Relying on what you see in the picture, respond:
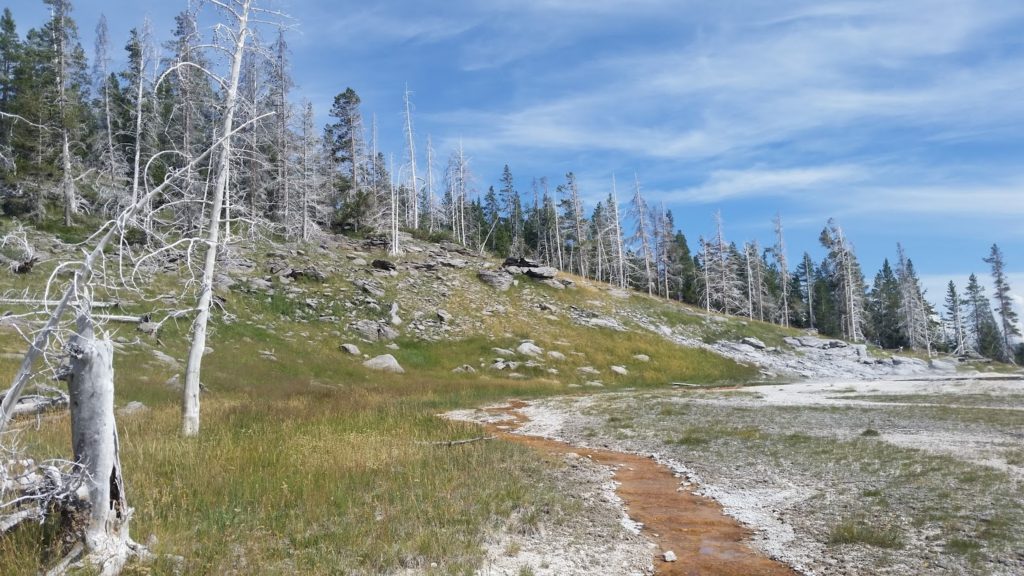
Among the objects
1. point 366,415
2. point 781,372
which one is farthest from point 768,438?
point 781,372

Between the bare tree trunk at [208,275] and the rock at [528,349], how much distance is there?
2992 centimetres

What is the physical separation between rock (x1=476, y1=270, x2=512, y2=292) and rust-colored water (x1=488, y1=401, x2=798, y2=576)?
41257mm

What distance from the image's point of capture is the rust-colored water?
7172 millimetres

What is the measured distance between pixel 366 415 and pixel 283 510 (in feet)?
30.9

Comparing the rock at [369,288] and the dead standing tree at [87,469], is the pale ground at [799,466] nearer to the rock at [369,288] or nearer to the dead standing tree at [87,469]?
the dead standing tree at [87,469]

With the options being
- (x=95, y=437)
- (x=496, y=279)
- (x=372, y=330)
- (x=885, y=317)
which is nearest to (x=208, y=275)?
(x=95, y=437)

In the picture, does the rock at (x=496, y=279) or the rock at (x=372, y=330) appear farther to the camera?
the rock at (x=496, y=279)

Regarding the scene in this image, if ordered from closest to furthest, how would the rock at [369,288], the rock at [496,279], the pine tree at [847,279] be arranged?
the rock at [369,288]
the rock at [496,279]
the pine tree at [847,279]

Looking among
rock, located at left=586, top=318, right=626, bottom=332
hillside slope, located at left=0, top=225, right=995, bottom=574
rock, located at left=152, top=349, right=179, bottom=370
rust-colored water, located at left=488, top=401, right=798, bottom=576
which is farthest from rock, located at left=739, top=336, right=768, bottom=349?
rock, located at left=152, top=349, right=179, bottom=370

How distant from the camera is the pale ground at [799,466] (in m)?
7.14

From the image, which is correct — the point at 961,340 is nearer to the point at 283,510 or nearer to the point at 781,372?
the point at 781,372

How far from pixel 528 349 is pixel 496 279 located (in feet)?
47.7

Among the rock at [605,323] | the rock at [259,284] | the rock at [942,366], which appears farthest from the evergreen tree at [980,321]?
the rock at [259,284]

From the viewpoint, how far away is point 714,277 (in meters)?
86.1
